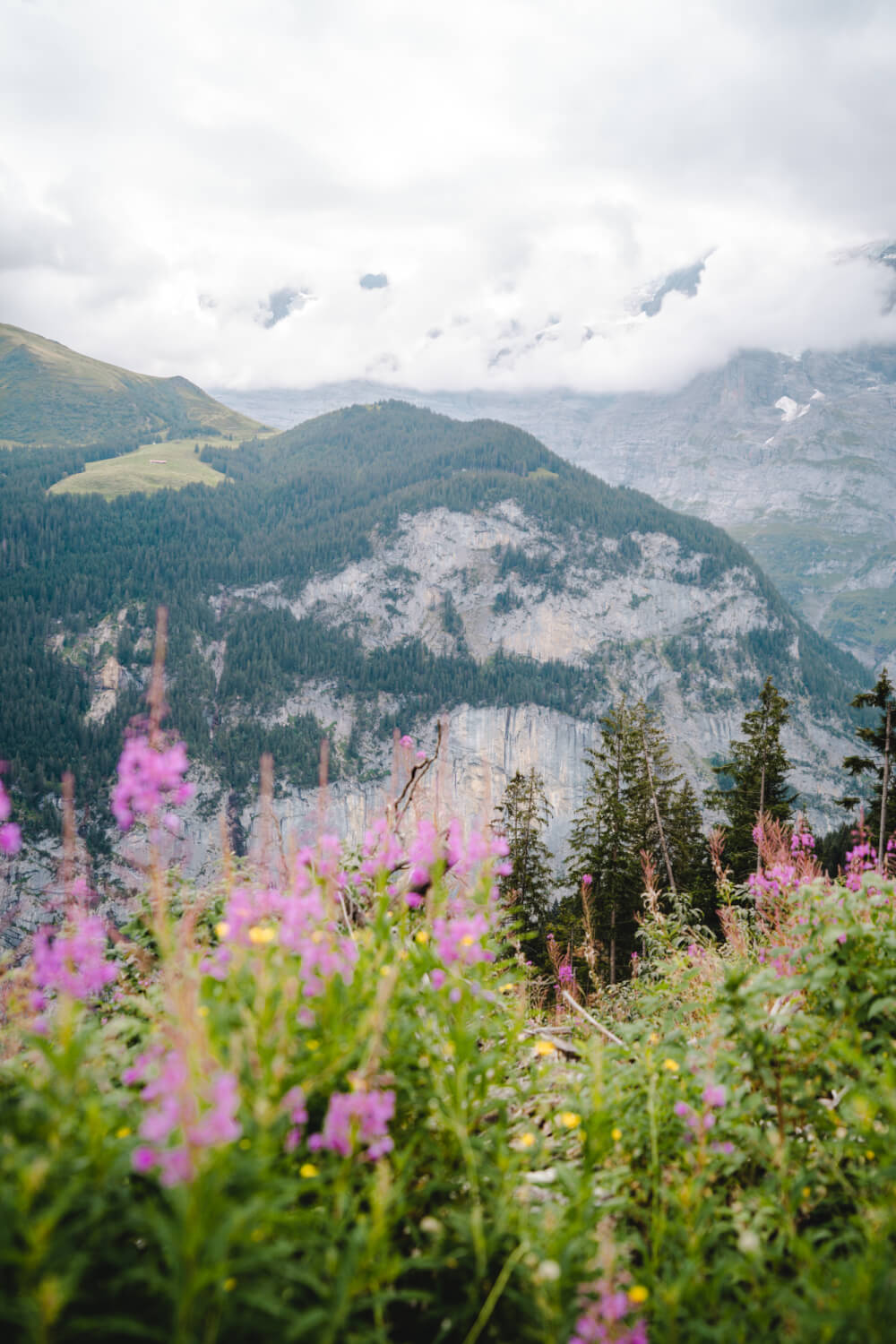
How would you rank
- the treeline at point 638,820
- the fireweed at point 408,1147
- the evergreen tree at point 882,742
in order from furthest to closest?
the treeline at point 638,820 → the evergreen tree at point 882,742 → the fireweed at point 408,1147

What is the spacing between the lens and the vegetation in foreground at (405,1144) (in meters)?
1.91

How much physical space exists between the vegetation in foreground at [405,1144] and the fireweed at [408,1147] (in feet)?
0.06

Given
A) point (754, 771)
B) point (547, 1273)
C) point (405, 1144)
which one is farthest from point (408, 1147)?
point (754, 771)

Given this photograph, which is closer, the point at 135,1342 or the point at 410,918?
the point at 135,1342

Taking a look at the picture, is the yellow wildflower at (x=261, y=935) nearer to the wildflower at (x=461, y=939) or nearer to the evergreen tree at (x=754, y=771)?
the wildflower at (x=461, y=939)

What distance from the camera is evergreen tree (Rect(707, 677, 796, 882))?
31.8m

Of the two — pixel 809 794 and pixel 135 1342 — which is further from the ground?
pixel 135 1342

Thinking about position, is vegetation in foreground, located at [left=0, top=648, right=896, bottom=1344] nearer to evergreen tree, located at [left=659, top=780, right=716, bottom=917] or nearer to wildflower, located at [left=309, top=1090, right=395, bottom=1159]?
wildflower, located at [left=309, top=1090, right=395, bottom=1159]

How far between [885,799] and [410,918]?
24209mm

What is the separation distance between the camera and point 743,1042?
3.48m

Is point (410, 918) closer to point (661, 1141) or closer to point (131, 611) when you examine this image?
point (661, 1141)

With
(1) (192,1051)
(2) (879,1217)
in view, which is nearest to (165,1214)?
(1) (192,1051)

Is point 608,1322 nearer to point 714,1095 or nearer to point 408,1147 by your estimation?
point 408,1147

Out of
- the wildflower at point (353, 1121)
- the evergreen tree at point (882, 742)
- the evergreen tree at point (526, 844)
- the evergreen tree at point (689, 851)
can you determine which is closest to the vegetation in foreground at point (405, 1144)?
the wildflower at point (353, 1121)
